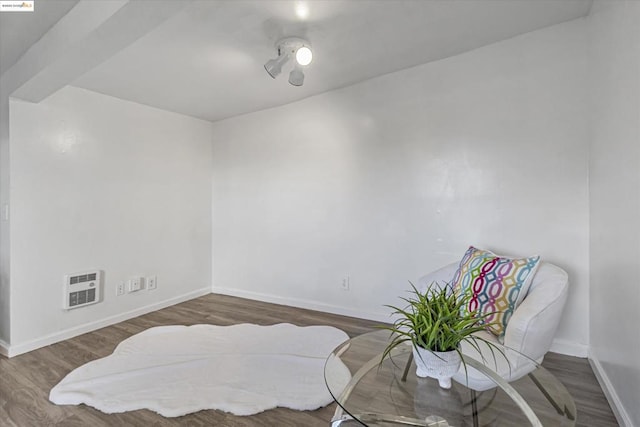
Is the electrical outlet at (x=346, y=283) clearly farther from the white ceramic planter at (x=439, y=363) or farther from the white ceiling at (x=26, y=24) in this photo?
the white ceiling at (x=26, y=24)

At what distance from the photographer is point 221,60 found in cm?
256

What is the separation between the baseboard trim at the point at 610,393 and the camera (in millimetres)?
1563

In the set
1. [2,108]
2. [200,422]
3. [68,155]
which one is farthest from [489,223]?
[2,108]

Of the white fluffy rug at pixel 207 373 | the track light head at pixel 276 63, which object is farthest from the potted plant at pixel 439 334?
the track light head at pixel 276 63

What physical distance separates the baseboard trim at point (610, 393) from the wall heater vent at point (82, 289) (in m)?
3.82

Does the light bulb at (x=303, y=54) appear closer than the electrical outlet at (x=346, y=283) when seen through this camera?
Yes

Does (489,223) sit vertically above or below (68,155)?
below

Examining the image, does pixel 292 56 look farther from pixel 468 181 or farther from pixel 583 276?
pixel 583 276

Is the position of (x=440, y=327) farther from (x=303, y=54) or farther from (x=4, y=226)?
(x=4, y=226)

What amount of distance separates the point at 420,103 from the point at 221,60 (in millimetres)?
1722

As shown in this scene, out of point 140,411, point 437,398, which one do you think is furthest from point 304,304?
point 437,398

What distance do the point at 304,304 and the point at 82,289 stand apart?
2080 millimetres

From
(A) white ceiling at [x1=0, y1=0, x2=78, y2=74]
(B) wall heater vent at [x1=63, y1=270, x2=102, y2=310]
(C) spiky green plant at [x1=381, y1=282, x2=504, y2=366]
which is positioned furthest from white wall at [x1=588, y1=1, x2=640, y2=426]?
(B) wall heater vent at [x1=63, y1=270, x2=102, y2=310]

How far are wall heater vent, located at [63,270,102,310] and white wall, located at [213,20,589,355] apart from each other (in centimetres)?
140
